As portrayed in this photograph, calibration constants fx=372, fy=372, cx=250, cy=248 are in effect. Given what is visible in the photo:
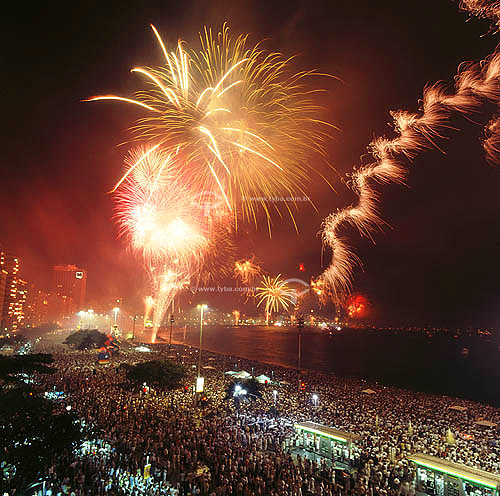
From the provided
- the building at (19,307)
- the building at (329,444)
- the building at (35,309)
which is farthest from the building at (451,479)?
the building at (35,309)

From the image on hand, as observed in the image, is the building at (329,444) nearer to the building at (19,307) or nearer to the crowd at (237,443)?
the crowd at (237,443)

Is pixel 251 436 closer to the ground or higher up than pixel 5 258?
closer to the ground

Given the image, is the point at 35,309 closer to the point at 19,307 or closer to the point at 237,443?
Result: the point at 19,307

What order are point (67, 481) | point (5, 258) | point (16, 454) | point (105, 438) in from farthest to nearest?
point (5, 258), point (105, 438), point (67, 481), point (16, 454)

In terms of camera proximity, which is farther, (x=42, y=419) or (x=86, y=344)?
(x=86, y=344)

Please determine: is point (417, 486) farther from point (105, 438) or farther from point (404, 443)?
point (105, 438)

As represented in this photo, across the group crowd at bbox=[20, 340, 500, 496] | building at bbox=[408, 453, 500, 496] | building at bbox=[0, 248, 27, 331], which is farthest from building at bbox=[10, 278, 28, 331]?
building at bbox=[408, 453, 500, 496]

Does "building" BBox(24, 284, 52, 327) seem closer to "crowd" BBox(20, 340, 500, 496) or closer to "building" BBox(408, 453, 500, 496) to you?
"crowd" BBox(20, 340, 500, 496)

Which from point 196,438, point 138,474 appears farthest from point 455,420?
point 138,474
